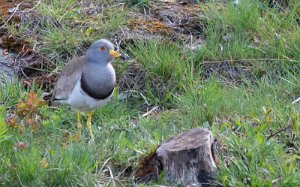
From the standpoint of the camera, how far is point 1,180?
523 centimetres

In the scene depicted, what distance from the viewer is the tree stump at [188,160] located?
17.1 feet

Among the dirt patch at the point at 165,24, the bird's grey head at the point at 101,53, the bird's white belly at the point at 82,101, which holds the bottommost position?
the dirt patch at the point at 165,24

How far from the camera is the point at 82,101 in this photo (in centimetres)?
614

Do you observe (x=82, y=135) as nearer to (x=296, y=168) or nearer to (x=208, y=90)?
(x=208, y=90)

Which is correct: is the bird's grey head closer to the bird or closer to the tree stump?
the bird

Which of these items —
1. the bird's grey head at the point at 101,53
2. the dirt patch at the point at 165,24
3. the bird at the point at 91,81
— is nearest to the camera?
the bird at the point at 91,81

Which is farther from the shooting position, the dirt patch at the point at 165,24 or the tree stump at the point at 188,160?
the dirt patch at the point at 165,24

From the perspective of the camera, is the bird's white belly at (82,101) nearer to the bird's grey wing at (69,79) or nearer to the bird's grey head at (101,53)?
the bird's grey wing at (69,79)

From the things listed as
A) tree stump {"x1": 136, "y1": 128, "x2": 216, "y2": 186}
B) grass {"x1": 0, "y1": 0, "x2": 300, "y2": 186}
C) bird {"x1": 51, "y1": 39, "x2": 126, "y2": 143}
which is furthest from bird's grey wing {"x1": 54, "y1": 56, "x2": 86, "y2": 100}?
tree stump {"x1": 136, "y1": 128, "x2": 216, "y2": 186}

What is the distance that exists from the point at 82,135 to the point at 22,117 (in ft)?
1.63

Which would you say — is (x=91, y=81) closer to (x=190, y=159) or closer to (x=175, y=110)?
(x=175, y=110)

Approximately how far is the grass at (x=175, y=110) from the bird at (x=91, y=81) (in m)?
0.22

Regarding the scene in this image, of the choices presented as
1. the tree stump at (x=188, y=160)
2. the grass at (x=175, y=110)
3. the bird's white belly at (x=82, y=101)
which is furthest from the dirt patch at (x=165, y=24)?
the tree stump at (x=188, y=160)

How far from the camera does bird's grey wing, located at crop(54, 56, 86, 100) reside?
6.28 m
